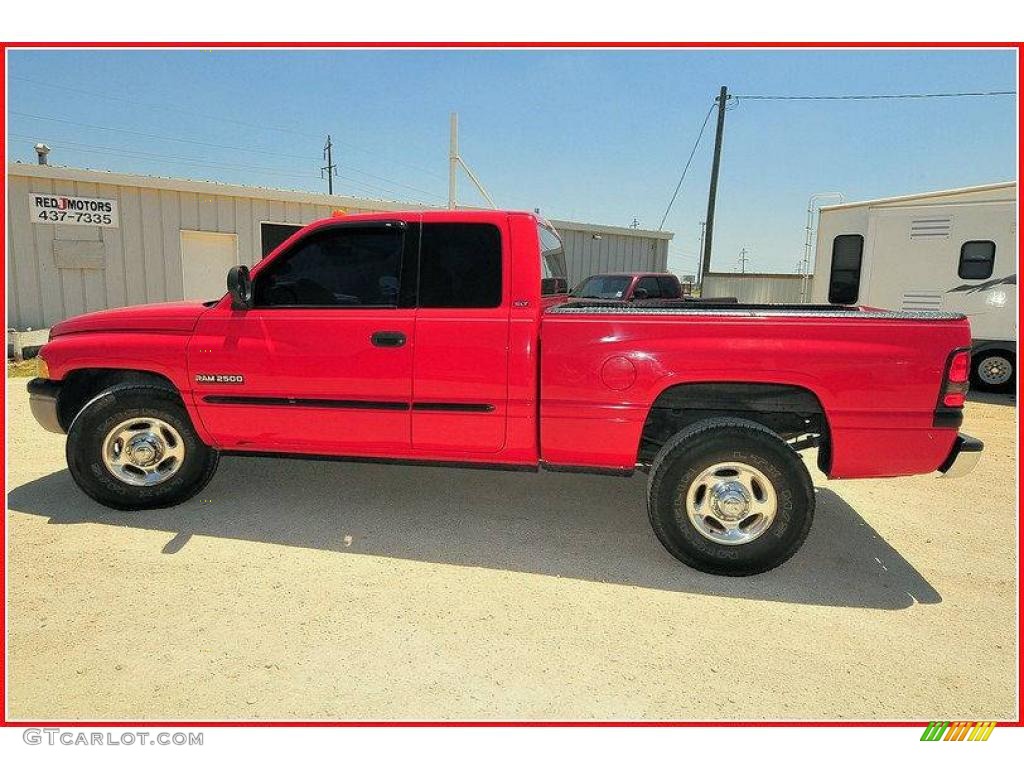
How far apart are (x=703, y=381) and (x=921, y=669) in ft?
5.33

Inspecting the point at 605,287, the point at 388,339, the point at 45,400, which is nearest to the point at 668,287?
the point at 605,287

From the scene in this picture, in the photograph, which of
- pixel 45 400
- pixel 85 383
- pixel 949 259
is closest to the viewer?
pixel 45 400

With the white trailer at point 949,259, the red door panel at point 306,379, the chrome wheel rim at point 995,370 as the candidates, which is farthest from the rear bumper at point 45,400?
the chrome wheel rim at point 995,370

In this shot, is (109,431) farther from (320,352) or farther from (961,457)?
(961,457)

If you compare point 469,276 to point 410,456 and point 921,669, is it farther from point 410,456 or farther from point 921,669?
point 921,669

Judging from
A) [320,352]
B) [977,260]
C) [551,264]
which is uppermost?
[977,260]

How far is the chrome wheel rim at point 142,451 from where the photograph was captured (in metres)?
4.05

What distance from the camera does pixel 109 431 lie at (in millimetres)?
4039

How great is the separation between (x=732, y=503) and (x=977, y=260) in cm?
809

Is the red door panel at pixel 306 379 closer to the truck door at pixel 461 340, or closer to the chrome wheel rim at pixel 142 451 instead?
the truck door at pixel 461 340

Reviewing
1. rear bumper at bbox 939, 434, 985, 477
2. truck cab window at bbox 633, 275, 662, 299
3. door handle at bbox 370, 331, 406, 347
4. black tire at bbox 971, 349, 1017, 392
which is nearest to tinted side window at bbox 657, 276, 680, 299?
truck cab window at bbox 633, 275, 662, 299

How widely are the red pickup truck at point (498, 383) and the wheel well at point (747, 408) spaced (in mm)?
12

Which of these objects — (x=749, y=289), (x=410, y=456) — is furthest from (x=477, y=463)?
(x=749, y=289)

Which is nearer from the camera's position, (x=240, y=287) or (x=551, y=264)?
(x=240, y=287)
